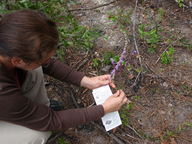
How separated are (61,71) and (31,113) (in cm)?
63

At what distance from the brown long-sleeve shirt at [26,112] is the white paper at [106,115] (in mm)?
201

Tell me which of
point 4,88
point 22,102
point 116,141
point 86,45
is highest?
point 4,88

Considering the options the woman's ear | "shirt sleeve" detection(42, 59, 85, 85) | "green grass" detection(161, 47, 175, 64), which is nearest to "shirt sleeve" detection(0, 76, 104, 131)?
the woman's ear

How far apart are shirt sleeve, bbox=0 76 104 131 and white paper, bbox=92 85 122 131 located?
20cm

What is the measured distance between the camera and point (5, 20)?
167cm

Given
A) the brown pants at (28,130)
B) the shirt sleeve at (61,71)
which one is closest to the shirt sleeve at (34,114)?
the brown pants at (28,130)

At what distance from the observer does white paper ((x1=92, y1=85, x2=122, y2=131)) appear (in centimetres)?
232

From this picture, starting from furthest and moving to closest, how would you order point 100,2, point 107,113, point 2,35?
point 100,2
point 107,113
point 2,35

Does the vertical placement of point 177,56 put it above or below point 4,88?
below

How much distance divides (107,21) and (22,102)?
2.06 meters

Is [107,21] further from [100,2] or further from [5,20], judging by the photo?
[5,20]

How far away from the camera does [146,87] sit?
2775mm

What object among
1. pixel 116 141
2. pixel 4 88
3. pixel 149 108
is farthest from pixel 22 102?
pixel 149 108

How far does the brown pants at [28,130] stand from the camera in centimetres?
201
